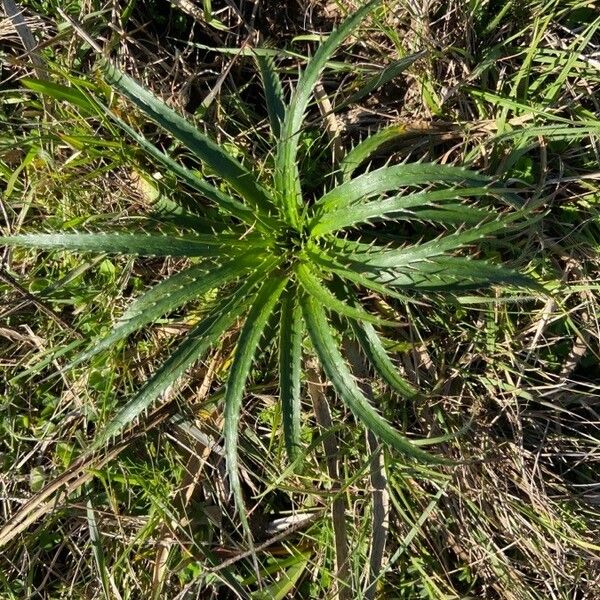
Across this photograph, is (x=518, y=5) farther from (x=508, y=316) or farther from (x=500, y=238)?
(x=508, y=316)

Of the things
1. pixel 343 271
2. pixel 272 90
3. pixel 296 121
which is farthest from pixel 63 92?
pixel 343 271

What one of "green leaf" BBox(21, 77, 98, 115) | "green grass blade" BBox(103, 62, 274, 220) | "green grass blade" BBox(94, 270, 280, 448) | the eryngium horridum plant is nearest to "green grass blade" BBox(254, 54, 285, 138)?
the eryngium horridum plant

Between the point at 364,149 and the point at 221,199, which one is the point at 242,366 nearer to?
the point at 221,199

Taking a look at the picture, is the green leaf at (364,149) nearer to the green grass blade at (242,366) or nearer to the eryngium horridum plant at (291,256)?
the eryngium horridum plant at (291,256)

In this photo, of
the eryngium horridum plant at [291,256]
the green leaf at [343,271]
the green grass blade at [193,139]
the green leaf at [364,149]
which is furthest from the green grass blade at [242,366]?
the green leaf at [364,149]

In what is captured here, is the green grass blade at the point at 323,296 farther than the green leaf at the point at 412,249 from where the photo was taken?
Yes

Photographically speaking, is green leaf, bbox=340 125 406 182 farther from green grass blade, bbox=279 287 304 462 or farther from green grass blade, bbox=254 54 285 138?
green grass blade, bbox=279 287 304 462
